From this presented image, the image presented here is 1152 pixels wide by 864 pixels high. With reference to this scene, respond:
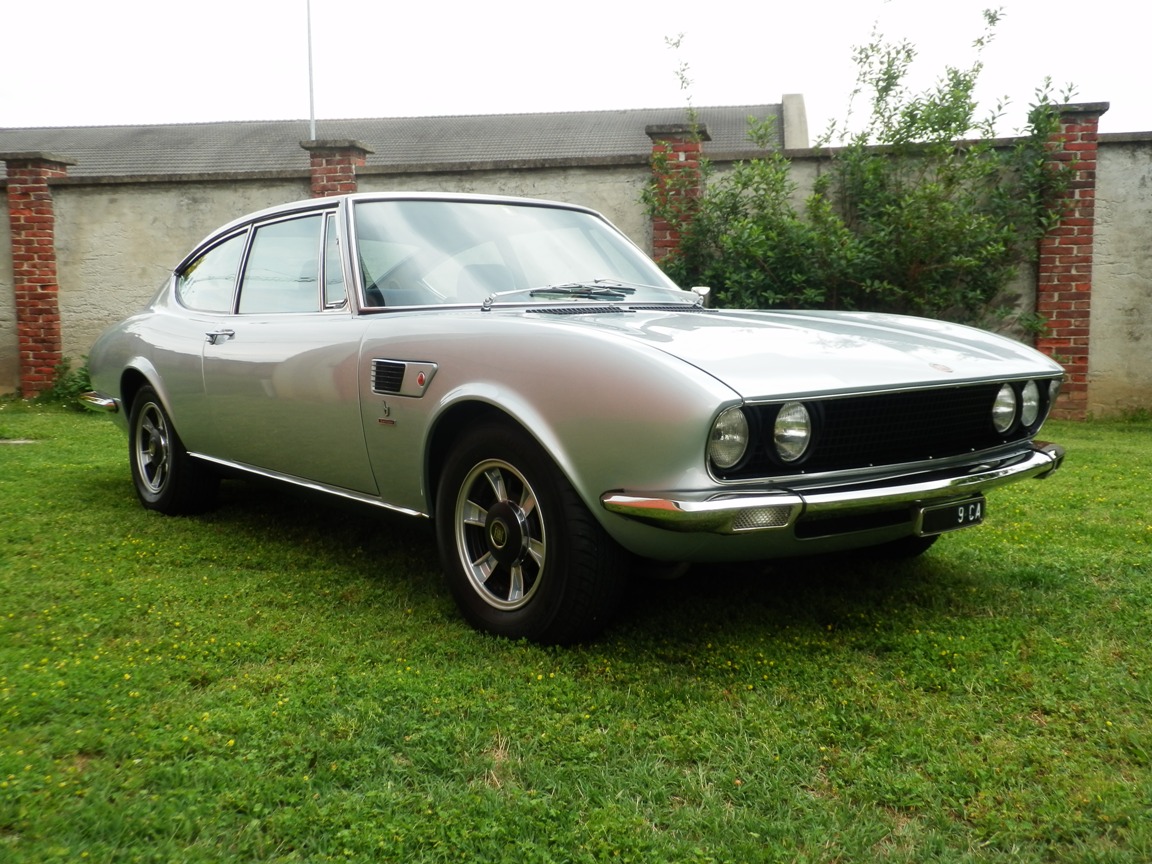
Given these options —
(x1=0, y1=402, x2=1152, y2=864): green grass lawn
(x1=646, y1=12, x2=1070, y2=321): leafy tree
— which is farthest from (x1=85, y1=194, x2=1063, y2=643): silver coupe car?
(x1=646, y1=12, x2=1070, y2=321): leafy tree

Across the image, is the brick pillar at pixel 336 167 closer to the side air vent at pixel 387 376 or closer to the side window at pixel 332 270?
the side window at pixel 332 270

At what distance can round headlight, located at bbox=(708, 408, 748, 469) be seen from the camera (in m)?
2.61

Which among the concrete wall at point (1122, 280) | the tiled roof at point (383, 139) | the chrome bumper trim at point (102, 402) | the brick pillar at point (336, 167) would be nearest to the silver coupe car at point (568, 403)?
the chrome bumper trim at point (102, 402)

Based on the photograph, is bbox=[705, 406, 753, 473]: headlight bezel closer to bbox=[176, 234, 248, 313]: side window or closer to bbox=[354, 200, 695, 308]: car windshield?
bbox=[354, 200, 695, 308]: car windshield

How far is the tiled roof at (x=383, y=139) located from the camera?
2659 cm

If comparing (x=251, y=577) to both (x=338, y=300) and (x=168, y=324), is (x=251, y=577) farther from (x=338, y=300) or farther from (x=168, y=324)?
(x=168, y=324)

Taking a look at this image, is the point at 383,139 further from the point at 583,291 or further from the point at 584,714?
the point at 584,714

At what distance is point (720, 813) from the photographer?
84.0 inches

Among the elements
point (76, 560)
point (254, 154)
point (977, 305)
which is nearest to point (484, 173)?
point (977, 305)

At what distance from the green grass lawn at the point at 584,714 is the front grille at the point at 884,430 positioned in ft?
1.89

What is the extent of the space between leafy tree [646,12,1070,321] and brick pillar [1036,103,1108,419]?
151mm

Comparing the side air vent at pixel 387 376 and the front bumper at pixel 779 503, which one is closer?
the front bumper at pixel 779 503

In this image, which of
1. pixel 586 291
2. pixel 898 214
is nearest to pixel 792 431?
pixel 586 291

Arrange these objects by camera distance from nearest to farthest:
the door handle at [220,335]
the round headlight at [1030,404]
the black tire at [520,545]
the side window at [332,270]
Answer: the black tire at [520,545], the round headlight at [1030,404], the side window at [332,270], the door handle at [220,335]
